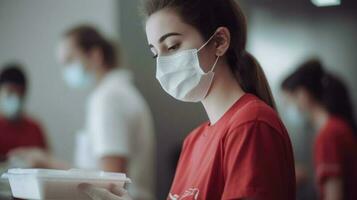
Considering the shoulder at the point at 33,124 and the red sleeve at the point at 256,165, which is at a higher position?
the red sleeve at the point at 256,165

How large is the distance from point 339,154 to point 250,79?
55cm

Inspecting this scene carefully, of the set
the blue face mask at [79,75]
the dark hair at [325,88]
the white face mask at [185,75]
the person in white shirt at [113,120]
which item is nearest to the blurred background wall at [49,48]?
the blue face mask at [79,75]

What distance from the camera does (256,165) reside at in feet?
2.21

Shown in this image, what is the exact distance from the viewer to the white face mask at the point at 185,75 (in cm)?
78

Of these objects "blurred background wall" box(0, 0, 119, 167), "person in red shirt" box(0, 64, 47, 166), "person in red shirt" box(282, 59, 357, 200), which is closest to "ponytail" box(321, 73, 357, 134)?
"person in red shirt" box(282, 59, 357, 200)

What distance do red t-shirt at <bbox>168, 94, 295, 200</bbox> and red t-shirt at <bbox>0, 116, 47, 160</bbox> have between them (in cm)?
107

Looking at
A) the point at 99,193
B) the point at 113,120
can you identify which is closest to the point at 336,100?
the point at 113,120

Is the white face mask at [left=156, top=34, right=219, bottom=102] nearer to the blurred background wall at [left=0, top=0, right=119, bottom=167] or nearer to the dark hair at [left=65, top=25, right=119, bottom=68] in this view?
the dark hair at [left=65, top=25, right=119, bottom=68]

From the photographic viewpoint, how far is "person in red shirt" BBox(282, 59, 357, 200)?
1.20 meters

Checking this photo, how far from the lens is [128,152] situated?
1248mm

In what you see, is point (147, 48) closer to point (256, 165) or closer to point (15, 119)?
point (256, 165)

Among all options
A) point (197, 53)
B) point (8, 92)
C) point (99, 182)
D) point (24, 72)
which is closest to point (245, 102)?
point (197, 53)

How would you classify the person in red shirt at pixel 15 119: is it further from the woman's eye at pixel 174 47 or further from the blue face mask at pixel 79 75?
the woman's eye at pixel 174 47

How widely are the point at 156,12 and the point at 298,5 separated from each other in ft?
1.99
